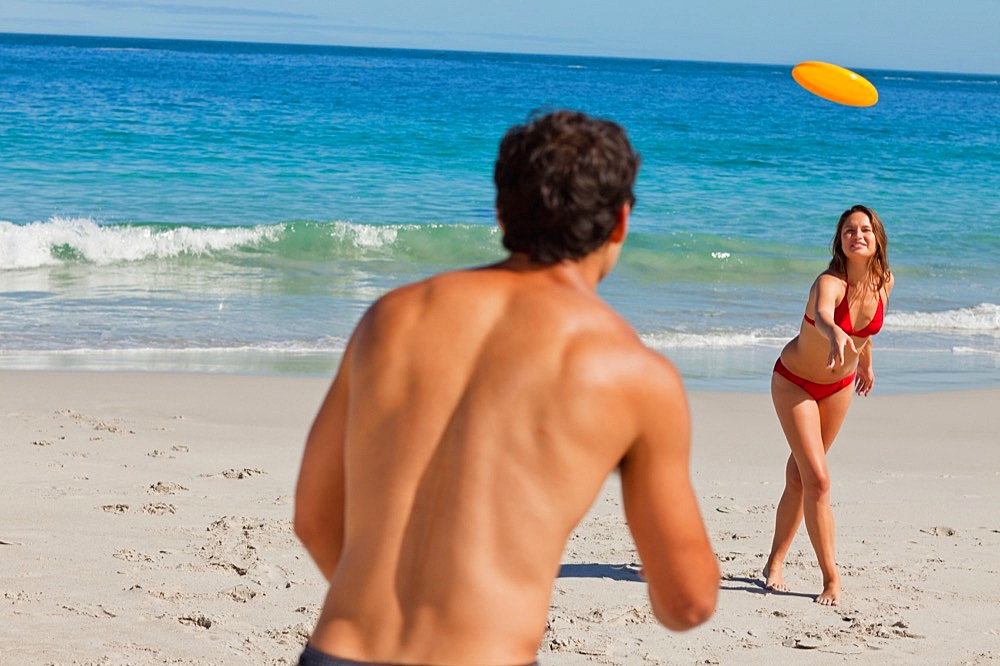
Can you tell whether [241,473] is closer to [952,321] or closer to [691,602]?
[691,602]

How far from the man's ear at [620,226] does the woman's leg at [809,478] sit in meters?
3.51

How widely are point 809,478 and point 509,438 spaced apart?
148 inches

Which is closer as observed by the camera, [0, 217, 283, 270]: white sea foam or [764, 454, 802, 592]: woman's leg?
[764, 454, 802, 592]: woman's leg

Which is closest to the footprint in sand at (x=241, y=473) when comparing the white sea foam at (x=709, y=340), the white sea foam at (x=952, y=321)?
the white sea foam at (x=709, y=340)

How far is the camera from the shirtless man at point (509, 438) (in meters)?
1.76

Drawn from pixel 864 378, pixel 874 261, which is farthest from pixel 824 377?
pixel 874 261

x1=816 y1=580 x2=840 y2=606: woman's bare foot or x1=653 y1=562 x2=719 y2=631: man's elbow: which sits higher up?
x1=653 y1=562 x2=719 y2=631: man's elbow

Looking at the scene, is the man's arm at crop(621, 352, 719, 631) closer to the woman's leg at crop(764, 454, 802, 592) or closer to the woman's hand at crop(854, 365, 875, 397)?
the woman's leg at crop(764, 454, 802, 592)

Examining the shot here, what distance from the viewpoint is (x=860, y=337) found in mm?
5457

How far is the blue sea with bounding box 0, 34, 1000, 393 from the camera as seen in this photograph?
452 inches

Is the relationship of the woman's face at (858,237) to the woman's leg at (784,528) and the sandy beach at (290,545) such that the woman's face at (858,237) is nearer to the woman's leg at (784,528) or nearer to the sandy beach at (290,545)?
the woman's leg at (784,528)

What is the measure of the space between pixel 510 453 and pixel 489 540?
13 cm

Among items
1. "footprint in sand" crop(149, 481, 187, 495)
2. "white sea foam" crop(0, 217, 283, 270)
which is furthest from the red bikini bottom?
"white sea foam" crop(0, 217, 283, 270)

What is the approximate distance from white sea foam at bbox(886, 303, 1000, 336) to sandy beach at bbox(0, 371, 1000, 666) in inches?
191
